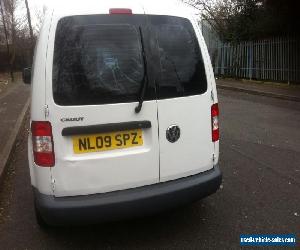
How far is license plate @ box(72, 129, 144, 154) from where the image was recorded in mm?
3381

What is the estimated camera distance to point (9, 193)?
534cm

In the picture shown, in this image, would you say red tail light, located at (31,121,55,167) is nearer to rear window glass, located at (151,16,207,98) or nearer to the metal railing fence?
rear window glass, located at (151,16,207,98)

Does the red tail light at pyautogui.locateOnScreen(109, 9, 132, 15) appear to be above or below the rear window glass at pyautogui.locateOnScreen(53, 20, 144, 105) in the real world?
above

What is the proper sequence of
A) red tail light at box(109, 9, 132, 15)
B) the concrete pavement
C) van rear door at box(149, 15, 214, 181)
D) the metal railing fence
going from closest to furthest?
red tail light at box(109, 9, 132, 15) < van rear door at box(149, 15, 214, 181) < the concrete pavement < the metal railing fence

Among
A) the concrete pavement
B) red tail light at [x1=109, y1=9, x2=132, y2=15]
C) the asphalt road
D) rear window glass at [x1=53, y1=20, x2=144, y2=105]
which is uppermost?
red tail light at [x1=109, y1=9, x2=132, y2=15]

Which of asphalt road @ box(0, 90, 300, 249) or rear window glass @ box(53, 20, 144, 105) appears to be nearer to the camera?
rear window glass @ box(53, 20, 144, 105)

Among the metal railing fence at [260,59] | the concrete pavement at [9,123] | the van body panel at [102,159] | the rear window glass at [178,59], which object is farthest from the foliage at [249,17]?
the van body panel at [102,159]

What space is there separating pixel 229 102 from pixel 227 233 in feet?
32.0

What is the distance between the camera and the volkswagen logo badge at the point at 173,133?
12.0 feet

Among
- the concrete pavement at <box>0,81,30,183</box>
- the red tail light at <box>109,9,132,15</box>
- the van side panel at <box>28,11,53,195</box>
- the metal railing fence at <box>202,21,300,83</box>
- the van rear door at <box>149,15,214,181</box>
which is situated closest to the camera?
the van side panel at <box>28,11,53,195</box>

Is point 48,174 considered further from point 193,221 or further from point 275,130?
point 275,130

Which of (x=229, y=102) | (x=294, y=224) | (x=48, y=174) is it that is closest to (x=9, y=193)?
(x=48, y=174)

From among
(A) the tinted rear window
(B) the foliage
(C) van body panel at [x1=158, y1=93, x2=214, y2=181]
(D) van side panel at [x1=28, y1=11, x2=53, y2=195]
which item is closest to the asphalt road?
(C) van body panel at [x1=158, y1=93, x2=214, y2=181]

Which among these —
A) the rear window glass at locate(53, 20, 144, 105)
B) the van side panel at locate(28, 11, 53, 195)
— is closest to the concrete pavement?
the van side panel at locate(28, 11, 53, 195)
